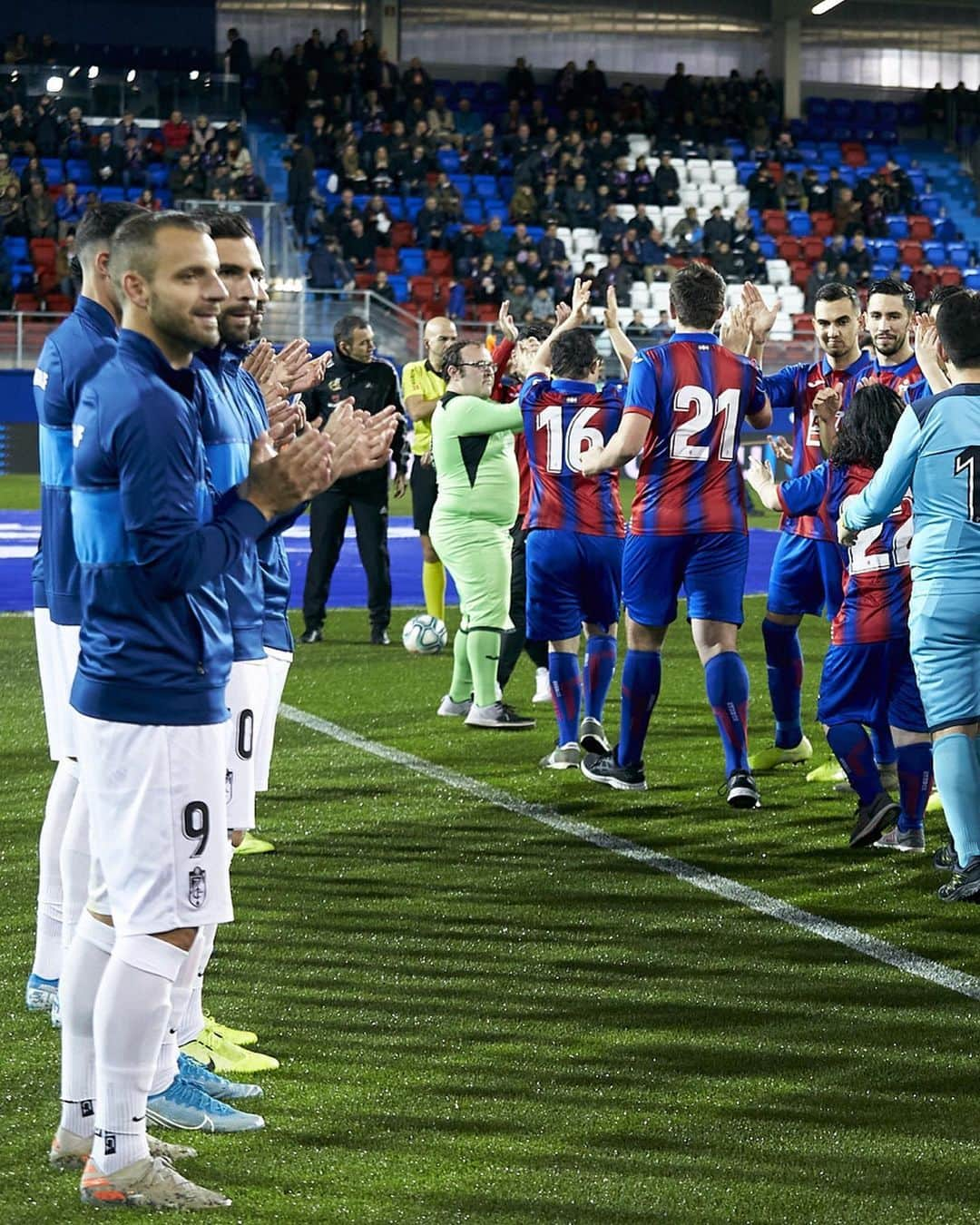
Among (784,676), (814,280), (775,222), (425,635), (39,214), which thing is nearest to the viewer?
(784,676)

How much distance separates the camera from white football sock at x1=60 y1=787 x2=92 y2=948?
14.1 ft

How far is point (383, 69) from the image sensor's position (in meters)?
33.9

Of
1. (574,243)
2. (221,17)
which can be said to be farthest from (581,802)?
(221,17)

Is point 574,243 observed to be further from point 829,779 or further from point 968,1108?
point 968,1108

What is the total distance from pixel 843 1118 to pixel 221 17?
34315mm

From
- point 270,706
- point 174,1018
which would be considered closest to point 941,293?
point 270,706

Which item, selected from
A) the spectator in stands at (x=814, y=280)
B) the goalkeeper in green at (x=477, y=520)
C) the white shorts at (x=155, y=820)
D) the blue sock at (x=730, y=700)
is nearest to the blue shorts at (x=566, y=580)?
the goalkeeper in green at (x=477, y=520)

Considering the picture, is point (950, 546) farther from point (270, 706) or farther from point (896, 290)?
point (896, 290)

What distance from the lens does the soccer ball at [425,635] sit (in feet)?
38.2

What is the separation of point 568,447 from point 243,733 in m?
3.96

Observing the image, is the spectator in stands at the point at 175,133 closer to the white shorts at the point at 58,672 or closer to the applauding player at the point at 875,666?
the applauding player at the point at 875,666

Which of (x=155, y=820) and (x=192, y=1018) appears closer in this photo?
(x=155, y=820)

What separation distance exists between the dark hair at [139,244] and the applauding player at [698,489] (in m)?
3.93

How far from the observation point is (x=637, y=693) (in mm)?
7637
